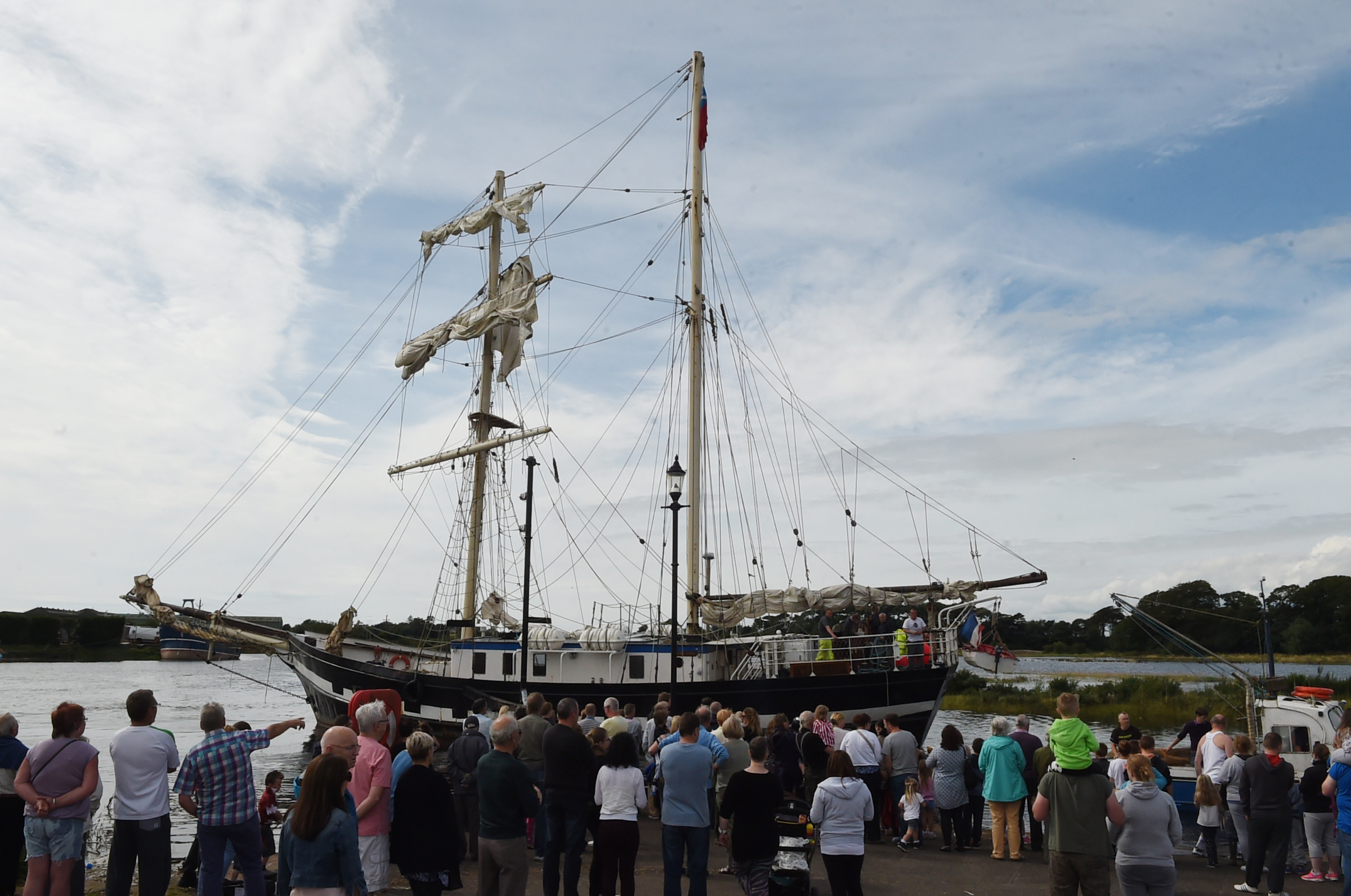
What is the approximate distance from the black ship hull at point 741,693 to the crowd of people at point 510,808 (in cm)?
1217

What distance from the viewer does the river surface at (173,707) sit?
78.2 ft

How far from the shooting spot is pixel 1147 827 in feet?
→ 24.9

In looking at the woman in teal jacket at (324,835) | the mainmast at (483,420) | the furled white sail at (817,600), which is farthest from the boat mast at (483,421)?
the woman in teal jacket at (324,835)

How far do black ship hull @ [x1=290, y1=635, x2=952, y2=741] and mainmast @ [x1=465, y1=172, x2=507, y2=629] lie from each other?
20.3ft

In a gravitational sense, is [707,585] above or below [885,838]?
above

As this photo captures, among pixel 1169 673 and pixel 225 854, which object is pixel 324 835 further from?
pixel 1169 673

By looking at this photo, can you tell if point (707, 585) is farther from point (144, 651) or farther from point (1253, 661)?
point (144, 651)

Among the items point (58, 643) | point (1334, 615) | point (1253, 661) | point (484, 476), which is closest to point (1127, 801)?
point (484, 476)

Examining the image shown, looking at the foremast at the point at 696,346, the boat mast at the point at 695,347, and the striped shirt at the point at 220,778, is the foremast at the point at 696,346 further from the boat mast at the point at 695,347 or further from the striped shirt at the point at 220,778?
the striped shirt at the point at 220,778

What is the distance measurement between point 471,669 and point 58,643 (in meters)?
91.3

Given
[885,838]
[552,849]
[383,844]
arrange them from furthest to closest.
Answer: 1. [885,838]
2. [552,849]
3. [383,844]

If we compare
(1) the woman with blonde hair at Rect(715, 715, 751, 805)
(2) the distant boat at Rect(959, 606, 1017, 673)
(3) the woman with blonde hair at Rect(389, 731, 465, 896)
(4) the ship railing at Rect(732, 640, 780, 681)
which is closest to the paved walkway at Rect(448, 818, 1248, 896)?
(1) the woman with blonde hair at Rect(715, 715, 751, 805)

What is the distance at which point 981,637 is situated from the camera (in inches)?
979

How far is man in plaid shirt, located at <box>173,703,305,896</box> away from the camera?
7355 millimetres
